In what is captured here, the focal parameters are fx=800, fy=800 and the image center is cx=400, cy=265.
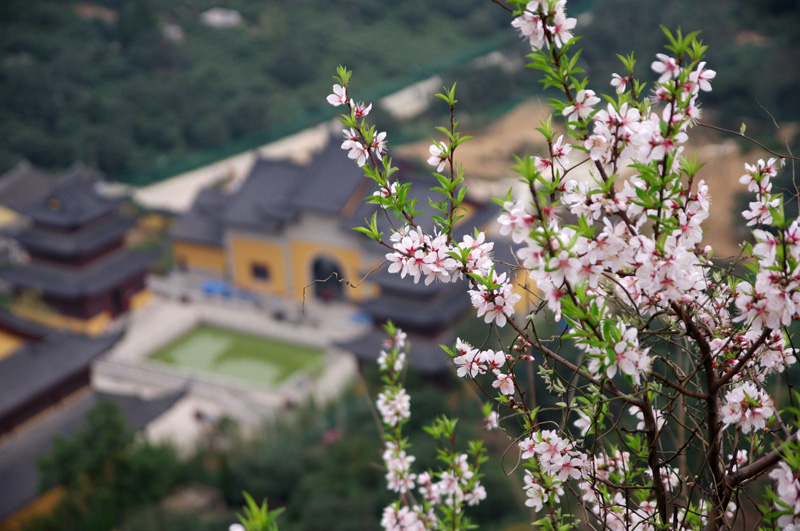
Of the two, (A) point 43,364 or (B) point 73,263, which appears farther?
(B) point 73,263

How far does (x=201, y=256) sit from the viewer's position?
63.6 ft

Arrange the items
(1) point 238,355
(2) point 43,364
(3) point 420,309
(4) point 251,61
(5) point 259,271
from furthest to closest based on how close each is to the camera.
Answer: (4) point 251,61 → (5) point 259,271 → (1) point 238,355 → (3) point 420,309 → (2) point 43,364

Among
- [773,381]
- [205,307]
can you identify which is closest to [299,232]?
[205,307]

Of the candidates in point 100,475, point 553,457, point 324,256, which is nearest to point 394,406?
point 553,457

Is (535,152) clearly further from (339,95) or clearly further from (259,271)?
(339,95)

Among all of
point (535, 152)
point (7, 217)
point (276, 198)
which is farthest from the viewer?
point (7, 217)

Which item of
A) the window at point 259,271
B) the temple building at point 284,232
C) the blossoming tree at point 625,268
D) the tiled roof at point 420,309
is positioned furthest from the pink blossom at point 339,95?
the window at point 259,271

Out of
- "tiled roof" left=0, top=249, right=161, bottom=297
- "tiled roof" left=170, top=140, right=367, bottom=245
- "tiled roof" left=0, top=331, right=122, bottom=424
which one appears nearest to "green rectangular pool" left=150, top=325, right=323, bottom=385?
"tiled roof" left=0, top=249, right=161, bottom=297

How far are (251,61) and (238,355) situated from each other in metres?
21.6

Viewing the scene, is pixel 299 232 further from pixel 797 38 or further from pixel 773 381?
pixel 797 38

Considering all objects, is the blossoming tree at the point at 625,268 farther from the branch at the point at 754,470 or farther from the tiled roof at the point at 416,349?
the tiled roof at the point at 416,349

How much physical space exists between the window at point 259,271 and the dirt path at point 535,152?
19.2 feet

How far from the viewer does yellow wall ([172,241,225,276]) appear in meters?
19.2

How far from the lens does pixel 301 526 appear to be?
29.3ft
